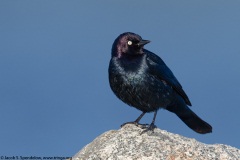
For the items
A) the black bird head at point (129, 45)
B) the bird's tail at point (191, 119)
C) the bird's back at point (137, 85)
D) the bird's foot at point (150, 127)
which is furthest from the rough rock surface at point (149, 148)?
the bird's tail at point (191, 119)

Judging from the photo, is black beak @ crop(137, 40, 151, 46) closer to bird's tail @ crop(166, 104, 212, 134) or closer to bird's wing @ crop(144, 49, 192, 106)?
bird's wing @ crop(144, 49, 192, 106)

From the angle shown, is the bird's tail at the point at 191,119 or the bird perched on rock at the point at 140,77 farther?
the bird's tail at the point at 191,119

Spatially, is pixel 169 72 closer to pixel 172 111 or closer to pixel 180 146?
pixel 172 111

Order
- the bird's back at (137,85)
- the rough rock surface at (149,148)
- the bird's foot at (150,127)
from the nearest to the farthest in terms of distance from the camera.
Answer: the rough rock surface at (149,148), the bird's foot at (150,127), the bird's back at (137,85)

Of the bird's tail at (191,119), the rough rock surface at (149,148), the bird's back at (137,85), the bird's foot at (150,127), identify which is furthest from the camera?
the bird's tail at (191,119)

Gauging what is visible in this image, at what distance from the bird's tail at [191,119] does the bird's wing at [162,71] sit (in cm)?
43

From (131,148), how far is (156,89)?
99.7 inches

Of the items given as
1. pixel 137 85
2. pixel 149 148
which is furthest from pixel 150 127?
pixel 137 85

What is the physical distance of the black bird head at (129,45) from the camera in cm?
993

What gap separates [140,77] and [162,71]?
0.78m

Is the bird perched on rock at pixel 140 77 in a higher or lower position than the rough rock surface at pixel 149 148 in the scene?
higher

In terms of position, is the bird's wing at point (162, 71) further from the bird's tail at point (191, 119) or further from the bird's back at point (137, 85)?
the bird's tail at point (191, 119)

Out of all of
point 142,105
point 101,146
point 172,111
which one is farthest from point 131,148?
point 172,111

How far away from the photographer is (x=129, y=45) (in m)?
9.93
